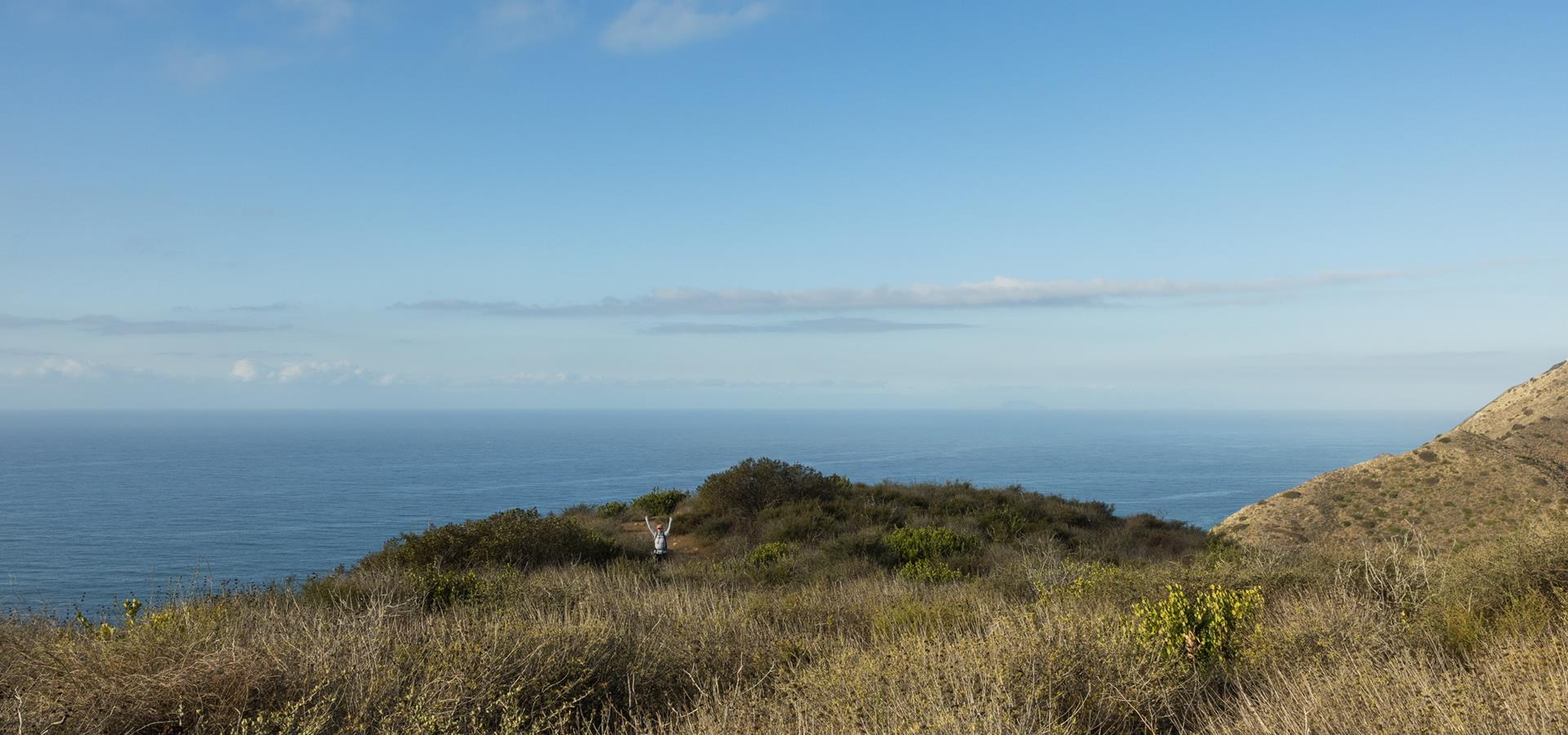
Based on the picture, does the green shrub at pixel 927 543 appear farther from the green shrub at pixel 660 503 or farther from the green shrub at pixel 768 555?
the green shrub at pixel 660 503

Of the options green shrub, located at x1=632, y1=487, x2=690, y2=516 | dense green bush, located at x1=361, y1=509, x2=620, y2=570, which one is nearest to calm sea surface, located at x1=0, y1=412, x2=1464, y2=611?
dense green bush, located at x1=361, y1=509, x2=620, y2=570

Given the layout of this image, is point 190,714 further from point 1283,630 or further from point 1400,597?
point 1400,597

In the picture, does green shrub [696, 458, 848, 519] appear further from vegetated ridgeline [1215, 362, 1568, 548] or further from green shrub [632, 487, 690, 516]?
vegetated ridgeline [1215, 362, 1568, 548]

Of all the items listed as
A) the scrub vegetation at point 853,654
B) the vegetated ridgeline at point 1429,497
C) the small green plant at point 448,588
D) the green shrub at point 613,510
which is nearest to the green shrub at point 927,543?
the scrub vegetation at point 853,654

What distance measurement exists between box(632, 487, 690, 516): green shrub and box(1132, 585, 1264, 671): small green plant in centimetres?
1600

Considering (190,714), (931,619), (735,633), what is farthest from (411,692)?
(931,619)

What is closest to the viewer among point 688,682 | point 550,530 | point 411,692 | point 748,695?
point 411,692

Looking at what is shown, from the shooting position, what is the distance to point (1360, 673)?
4676 millimetres

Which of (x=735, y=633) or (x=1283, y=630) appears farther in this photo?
(x=735, y=633)

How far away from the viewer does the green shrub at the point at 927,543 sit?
1468 cm

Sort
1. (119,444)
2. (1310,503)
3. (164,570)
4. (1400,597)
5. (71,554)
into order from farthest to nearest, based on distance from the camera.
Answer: (119,444)
(71,554)
(164,570)
(1310,503)
(1400,597)

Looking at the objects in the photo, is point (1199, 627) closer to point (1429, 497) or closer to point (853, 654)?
point (853, 654)

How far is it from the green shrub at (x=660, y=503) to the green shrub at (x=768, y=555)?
6590 millimetres

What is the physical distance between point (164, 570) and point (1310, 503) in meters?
A: 52.1
